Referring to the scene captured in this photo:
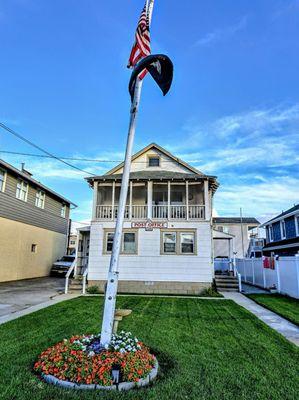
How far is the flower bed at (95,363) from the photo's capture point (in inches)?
127

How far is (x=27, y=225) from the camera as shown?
1867 centimetres

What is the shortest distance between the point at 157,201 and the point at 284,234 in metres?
14.0

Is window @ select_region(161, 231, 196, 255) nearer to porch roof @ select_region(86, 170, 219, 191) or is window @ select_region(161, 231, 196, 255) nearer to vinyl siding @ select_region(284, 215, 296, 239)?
porch roof @ select_region(86, 170, 219, 191)

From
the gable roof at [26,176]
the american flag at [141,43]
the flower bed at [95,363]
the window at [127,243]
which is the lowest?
the flower bed at [95,363]

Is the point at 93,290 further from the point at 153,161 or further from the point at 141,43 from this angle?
the point at 141,43

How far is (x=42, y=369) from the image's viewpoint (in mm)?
3477

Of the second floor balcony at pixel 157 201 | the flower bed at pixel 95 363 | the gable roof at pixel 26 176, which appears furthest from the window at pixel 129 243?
the flower bed at pixel 95 363

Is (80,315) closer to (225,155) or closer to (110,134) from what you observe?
(110,134)

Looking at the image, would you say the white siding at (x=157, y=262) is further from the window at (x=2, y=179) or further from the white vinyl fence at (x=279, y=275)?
the window at (x=2, y=179)

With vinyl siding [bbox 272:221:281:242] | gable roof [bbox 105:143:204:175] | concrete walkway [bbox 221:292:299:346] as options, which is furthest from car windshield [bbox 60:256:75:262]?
vinyl siding [bbox 272:221:281:242]

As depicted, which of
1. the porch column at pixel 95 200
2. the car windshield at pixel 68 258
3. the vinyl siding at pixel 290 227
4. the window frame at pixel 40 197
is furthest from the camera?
the car windshield at pixel 68 258

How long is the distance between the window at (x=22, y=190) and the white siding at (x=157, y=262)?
7.61 m

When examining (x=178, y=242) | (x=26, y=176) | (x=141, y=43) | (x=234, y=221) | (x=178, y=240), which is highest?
(x=234, y=221)

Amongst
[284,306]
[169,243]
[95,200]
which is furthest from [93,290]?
[284,306]
